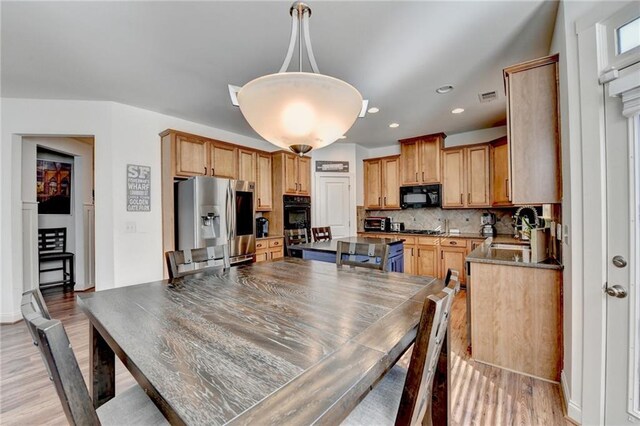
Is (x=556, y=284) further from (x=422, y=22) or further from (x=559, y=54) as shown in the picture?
(x=422, y=22)

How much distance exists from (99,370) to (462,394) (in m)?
2.14

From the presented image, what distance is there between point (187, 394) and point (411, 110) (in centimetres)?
372

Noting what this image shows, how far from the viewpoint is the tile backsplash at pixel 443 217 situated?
178 inches

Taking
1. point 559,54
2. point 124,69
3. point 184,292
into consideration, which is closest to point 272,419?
point 184,292

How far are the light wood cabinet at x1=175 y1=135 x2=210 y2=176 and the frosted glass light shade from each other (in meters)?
2.42

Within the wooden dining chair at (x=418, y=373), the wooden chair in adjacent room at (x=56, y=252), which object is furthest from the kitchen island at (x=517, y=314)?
the wooden chair in adjacent room at (x=56, y=252)

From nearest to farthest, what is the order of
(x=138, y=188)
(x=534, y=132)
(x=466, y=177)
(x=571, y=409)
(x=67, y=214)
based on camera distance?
(x=571, y=409) < (x=534, y=132) < (x=138, y=188) < (x=466, y=177) < (x=67, y=214)

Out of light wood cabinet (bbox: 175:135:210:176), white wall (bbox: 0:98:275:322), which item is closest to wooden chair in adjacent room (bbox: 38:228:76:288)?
white wall (bbox: 0:98:275:322)

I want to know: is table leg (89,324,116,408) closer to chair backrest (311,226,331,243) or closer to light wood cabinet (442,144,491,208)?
chair backrest (311,226,331,243)

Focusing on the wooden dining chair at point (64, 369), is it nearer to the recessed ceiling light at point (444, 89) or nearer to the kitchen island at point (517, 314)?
the kitchen island at point (517, 314)

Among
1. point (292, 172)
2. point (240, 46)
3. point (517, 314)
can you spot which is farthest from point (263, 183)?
point (517, 314)

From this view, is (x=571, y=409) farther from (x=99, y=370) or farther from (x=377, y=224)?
(x=377, y=224)

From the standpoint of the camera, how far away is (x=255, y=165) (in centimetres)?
Result: 440

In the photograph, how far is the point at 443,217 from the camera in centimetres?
506
